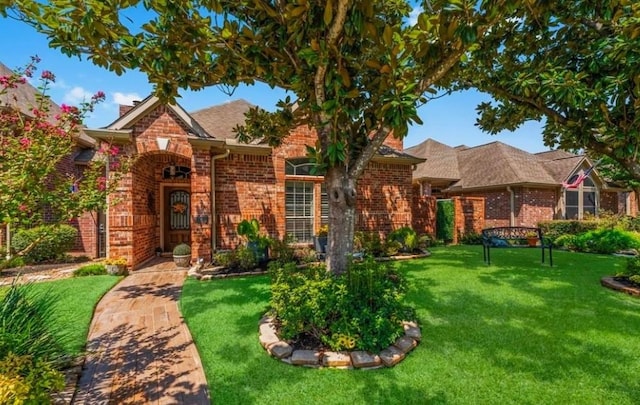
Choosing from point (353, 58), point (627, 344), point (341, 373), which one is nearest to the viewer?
point (341, 373)

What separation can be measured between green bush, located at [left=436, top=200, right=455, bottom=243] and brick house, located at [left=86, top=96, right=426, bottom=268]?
306 centimetres

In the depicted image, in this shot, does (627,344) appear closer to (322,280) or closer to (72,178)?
(322,280)

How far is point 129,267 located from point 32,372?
620 cm

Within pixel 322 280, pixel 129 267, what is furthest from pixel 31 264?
pixel 322 280

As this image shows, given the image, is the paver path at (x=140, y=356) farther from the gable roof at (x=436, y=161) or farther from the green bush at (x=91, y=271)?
the gable roof at (x=436, y=161)

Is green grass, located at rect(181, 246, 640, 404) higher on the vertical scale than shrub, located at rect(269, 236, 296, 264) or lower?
lower

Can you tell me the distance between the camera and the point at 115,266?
789 centimetres

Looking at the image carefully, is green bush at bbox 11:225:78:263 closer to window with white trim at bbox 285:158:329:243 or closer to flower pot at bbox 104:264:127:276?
flower pot at bbox 104:264:127:276

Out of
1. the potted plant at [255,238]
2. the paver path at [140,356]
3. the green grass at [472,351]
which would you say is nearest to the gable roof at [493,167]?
the potted plant at [255,238]

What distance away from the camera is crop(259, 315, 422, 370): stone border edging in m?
3.49

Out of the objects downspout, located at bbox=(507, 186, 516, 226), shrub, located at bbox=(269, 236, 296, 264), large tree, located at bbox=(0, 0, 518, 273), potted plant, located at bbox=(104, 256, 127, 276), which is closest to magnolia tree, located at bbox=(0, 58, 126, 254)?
large tree, located at bbox=(0, 0, 518, 273)

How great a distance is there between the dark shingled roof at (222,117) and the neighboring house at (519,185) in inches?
375

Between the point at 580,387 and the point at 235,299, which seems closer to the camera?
the point at 580,387

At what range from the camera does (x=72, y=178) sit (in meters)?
4.07
